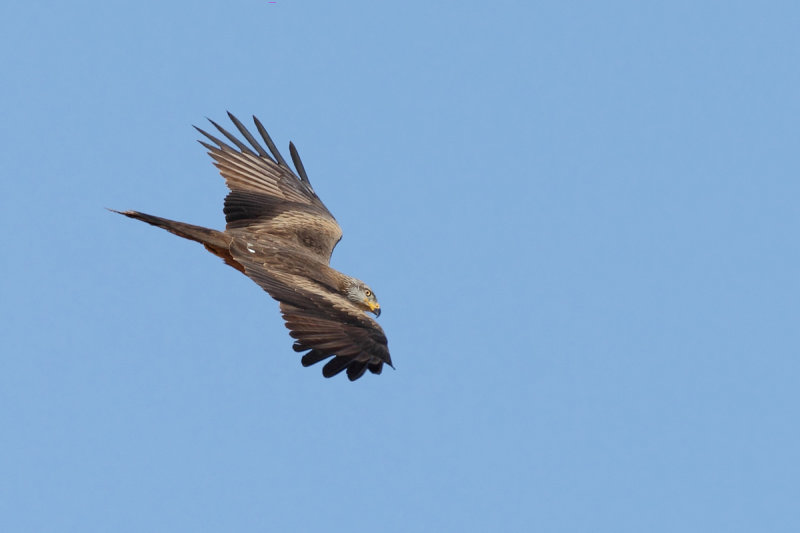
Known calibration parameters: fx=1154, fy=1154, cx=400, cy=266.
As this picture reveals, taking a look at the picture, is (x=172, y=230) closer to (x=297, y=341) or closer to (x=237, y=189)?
(x=237, y=189)

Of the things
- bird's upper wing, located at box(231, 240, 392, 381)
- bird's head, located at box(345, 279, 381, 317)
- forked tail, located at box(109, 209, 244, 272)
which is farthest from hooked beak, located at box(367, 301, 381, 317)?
forked tail, located at box(109, 209, 244, 272)

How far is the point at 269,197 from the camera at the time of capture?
16016 millimetres

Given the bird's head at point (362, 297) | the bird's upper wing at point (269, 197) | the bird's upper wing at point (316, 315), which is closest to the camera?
the bird's upper wing at point (316, 315)

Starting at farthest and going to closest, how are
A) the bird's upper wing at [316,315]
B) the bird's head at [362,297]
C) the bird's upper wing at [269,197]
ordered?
the bird's upper wing at [269,197]
the bird's head at [362,297]
the bird's upper wing at [316,315]

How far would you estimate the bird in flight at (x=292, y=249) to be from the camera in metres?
12.1

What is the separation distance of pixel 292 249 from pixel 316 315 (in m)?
2.02

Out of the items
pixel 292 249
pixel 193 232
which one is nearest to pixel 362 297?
pixel 292 249

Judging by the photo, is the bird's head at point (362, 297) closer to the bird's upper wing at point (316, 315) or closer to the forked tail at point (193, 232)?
the bird's upper wing at point (316, 315)

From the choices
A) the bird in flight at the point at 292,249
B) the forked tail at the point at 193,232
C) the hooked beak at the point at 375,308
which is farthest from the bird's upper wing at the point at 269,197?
the hooked beak at the point at 375,308

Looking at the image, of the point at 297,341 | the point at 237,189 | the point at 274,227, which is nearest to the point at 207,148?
the point at 237,189

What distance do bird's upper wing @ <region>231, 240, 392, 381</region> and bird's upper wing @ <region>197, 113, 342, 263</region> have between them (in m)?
0.88

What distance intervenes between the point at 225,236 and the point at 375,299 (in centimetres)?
202

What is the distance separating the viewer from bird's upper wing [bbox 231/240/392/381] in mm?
11875

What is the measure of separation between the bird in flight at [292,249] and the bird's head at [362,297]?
1cm
